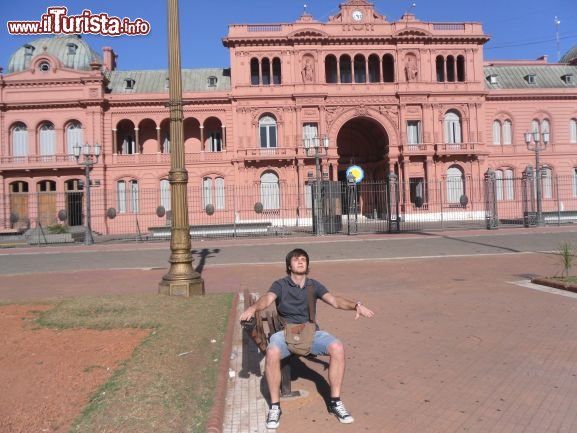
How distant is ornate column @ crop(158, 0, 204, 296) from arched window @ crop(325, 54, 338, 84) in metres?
30.6

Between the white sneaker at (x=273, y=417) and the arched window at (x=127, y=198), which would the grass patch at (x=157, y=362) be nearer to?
the white sneaker at (x=273, y=417)

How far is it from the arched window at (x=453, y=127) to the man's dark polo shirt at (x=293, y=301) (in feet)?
119

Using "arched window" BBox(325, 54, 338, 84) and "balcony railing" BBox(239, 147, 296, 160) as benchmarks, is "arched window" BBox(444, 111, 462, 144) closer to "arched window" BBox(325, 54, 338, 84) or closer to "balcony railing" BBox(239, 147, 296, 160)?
"arched window" BBox(325, 54, 338, 84)

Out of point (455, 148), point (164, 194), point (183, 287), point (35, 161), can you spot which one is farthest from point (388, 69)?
point (183, 287)

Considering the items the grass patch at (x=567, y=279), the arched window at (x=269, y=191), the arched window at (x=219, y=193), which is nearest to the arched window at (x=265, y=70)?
the arched window at (x=269, y=191)

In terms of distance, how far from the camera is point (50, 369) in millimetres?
4867

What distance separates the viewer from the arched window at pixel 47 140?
36375mm

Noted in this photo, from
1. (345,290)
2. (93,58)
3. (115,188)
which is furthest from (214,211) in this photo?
(345,290)

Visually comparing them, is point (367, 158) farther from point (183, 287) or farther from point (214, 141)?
point (183, 287)

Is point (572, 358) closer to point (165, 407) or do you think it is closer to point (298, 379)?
point (298, 379)

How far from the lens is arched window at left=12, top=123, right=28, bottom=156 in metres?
36.3

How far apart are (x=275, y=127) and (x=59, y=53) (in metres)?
19.7

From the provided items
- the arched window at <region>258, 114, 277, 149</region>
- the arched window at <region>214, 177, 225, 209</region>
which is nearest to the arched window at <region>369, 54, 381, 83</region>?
the arched window at <region>258, 114, 277, 149</region>

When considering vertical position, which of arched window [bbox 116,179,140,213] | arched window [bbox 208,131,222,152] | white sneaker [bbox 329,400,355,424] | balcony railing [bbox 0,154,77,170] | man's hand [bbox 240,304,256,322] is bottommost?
white sneaker [bbox 329,400,355,424]
